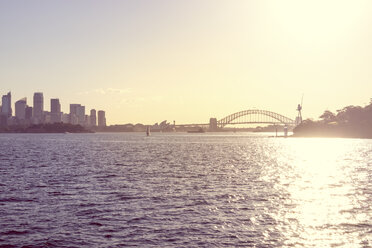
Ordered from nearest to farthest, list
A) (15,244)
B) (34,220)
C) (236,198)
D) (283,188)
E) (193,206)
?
(15,244), (34,220), (193,206), (236,198), (283,188)

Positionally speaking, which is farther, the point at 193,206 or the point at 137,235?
the point at 193,206

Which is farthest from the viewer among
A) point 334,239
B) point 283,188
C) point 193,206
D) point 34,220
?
point 283,188

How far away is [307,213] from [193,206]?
910 centimetres

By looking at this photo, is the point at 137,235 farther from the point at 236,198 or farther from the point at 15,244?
the point at 236,198

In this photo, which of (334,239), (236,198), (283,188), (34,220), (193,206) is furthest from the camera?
(283,188)

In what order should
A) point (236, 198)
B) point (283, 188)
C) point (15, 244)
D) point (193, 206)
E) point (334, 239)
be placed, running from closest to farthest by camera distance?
point (15, 244) < point (334, 239) < point (193, 206) < point (236, 198) < point (283, 188)

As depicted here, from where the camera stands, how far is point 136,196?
39188 mm

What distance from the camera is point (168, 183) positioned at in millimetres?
49281

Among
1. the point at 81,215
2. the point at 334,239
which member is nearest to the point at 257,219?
the point at 334,239

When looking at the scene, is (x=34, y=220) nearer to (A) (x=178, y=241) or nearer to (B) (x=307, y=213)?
(A) (x=178, y=241)

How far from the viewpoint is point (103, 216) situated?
30.2 metres

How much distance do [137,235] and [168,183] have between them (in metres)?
24.1

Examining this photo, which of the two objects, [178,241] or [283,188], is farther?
[283,188]

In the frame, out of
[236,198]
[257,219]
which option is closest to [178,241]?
[257,219]
